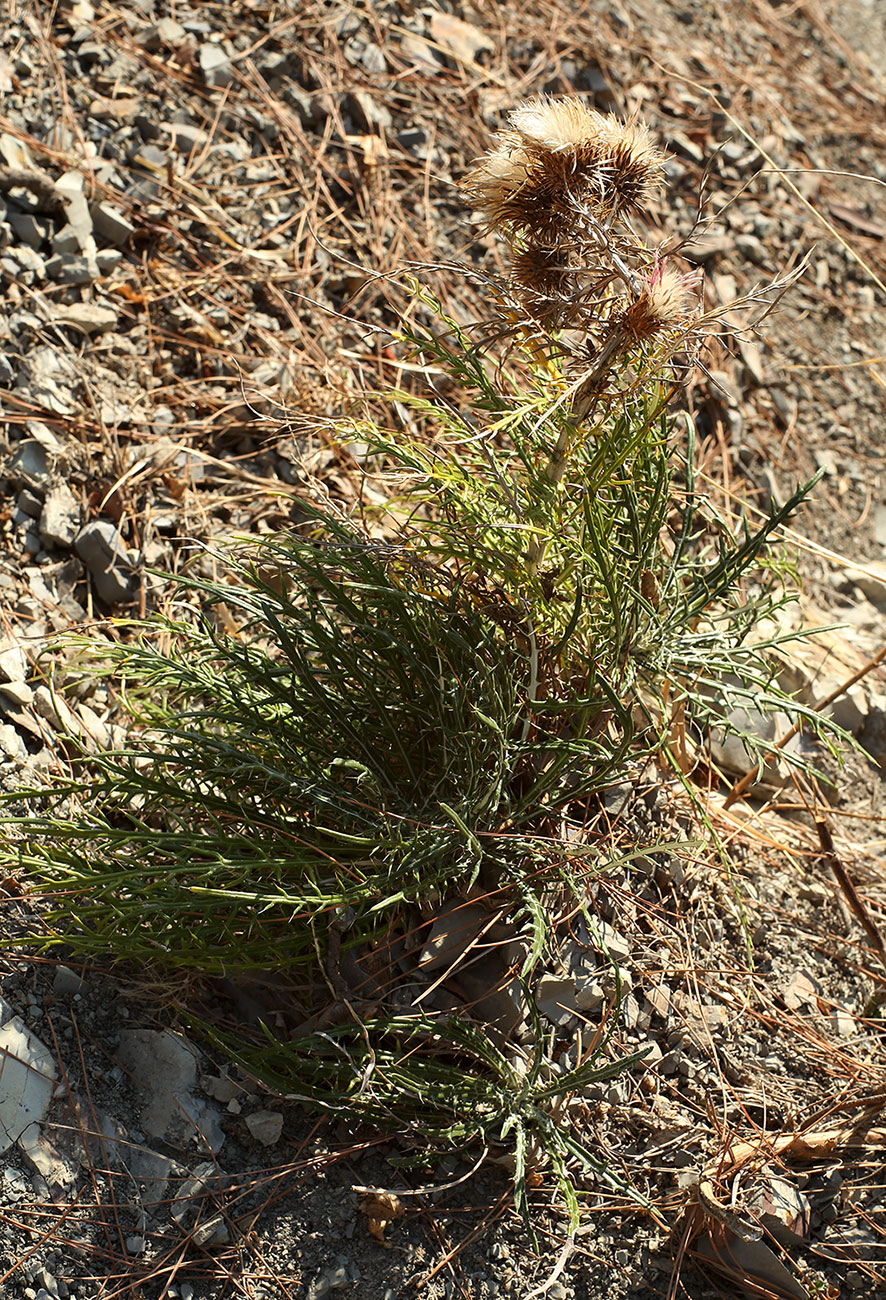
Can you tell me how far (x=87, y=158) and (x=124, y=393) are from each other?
24.3 inches

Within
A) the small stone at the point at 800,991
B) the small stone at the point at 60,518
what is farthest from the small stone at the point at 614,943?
the small stone at the point at 60,518

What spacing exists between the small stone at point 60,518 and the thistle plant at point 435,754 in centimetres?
43

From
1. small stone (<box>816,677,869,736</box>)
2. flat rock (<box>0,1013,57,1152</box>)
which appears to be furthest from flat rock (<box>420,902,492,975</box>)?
small stone (<box>816,677,869,736</box>)

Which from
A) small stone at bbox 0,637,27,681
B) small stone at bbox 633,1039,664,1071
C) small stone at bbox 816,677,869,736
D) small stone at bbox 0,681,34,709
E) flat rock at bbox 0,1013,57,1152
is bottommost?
flat rock at bbox 0,1013,57,1152

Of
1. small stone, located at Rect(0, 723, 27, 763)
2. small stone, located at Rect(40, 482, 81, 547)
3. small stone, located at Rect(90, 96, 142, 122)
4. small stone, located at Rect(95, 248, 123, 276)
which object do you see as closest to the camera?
small stone, located at Rect(0, 723, 27, 763)

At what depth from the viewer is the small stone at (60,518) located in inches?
87.4

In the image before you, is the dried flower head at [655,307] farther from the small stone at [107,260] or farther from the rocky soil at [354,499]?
the small stone at [107,260]

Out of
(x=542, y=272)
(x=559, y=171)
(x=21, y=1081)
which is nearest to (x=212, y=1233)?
(x=21, y=1081)

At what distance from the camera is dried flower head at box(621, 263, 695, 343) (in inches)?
55.3

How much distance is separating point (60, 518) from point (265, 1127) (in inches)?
48.4

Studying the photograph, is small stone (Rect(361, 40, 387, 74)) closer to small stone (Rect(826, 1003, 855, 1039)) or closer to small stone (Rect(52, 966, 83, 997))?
small stone (Rect(52, 966, 83, 997))

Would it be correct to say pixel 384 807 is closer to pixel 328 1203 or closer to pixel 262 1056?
pixel 262 1056

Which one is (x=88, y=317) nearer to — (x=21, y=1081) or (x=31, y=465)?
(x=31, y=465)

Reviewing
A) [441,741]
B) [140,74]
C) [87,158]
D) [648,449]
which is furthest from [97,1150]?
[140,74]
